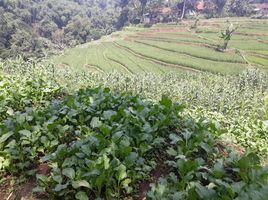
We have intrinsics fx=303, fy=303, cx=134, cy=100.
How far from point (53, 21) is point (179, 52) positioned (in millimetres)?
77206

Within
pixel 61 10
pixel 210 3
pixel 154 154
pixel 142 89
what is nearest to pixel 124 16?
pixel 61 10

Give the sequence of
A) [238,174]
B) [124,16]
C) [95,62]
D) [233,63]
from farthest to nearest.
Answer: [124,16], [95,62], [233,63], [238,174]

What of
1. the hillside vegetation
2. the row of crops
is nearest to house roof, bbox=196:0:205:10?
the hillside vegetation

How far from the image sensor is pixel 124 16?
133875 millimetres

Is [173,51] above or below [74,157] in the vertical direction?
below

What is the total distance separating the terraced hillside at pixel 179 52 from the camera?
59.1 meters

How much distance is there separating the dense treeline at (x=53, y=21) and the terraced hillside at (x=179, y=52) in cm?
1148

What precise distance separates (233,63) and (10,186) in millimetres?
59384

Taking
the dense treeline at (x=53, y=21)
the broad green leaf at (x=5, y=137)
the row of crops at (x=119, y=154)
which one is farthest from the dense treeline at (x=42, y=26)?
the broad green leaf at (x=5, y=137)

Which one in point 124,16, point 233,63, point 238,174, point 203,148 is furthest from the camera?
point 124,16

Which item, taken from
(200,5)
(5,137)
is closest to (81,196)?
(5,137)

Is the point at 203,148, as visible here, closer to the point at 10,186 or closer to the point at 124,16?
the point at 10,186

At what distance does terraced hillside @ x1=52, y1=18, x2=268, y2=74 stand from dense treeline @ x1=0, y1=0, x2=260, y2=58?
11.5 metres

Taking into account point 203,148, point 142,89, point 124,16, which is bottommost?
point 124,16
